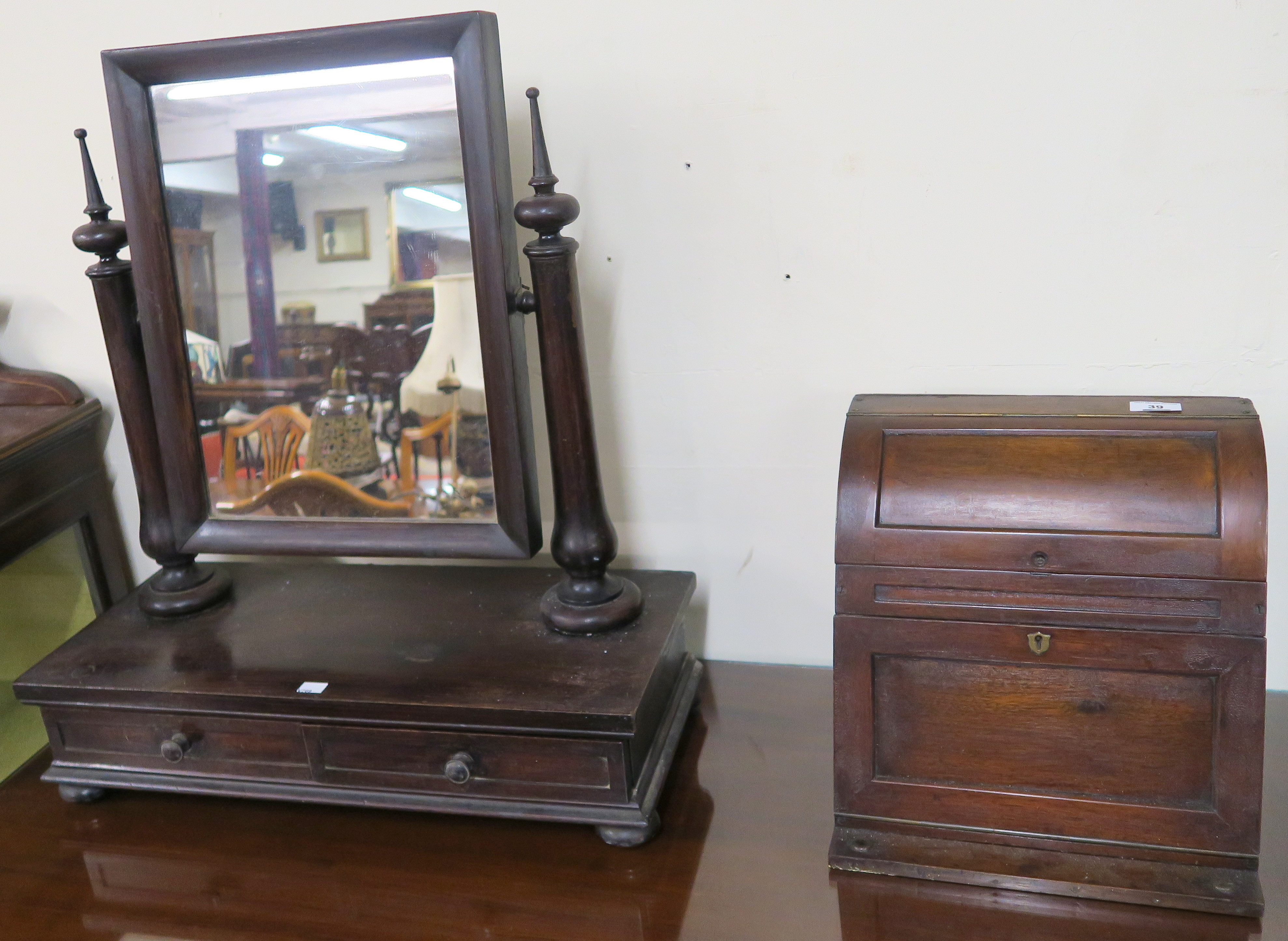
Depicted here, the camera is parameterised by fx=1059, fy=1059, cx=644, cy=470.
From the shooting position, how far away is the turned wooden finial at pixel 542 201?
4.37ft

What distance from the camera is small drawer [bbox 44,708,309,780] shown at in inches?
56.2

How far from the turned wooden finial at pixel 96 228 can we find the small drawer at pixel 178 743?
66 centimetres

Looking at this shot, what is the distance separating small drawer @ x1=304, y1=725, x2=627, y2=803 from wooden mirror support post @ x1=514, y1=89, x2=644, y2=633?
21 cm

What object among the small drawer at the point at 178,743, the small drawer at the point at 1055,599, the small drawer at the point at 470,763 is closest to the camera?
the small drawer at the point at 1055,599

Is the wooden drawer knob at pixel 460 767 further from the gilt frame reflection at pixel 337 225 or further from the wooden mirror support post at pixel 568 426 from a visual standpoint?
the gilt frame reflection at pixel 337 225

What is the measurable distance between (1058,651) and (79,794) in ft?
4.41

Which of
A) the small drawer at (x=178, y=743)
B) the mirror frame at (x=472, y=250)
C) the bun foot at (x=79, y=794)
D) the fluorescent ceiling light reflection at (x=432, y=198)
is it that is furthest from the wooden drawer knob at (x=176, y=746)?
the fluorescent ceiling light reflection at (x=432, y=198)

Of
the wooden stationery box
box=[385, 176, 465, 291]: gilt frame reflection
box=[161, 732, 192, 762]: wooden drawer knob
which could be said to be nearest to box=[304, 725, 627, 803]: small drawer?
box=[161, 732, 192, 762]: wooden drawer knob

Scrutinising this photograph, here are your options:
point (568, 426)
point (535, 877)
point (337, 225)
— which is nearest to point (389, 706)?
point (535, 877)

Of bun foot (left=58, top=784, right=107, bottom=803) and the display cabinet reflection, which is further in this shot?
bun foot (left=58, top=784, right=107, bottom=803)

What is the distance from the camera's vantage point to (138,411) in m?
1.58

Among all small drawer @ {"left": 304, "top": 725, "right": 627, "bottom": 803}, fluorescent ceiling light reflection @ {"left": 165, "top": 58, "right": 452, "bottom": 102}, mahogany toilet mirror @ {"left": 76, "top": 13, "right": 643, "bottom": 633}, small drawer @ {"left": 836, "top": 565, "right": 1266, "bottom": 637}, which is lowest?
small drawer @ {"left": 304, "top": 725, "right": 627, "bottom": 803}

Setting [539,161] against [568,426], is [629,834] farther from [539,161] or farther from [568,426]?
[539,161]

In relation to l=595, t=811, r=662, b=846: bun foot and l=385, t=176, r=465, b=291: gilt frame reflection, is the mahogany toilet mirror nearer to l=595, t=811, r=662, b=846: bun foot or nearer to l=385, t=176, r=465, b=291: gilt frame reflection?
l=385, t=176, r=465, b=291: gilt frame reflection
